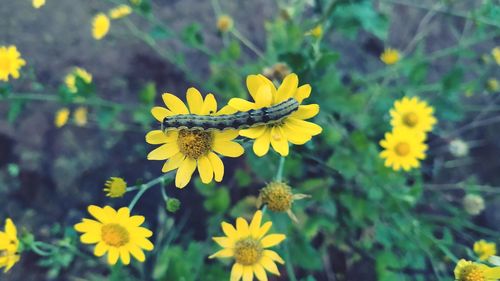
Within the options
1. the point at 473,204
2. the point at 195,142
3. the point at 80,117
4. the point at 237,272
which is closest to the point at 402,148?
the point at 473,204

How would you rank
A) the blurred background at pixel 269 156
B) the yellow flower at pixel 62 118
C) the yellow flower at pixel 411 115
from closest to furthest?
the yellow flower at pixel 411 115
the blurred background at pixel 269 156
the yellow flower at pixel 62 118

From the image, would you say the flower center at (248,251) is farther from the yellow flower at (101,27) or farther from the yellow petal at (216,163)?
the yellow flower at (101,27)

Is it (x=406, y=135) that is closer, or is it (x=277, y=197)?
(x=277, y=197)

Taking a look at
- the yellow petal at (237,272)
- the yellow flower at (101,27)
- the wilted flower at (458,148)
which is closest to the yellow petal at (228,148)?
the yellow petal at (237,272)

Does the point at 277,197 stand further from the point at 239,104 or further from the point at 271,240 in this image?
the point at 239,104

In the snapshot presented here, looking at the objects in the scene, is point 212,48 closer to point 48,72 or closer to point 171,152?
point 48,72

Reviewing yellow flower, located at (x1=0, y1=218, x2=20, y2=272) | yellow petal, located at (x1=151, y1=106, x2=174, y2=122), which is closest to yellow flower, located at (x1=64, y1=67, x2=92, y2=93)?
yellow flower, located at (x1=0, y1=218, x2=20, y2=272)

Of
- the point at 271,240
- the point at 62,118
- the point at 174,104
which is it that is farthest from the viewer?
the point at 62,118
